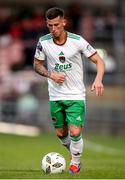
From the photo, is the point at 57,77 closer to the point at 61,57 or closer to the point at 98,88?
the point at 61,57

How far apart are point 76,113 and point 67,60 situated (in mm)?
855

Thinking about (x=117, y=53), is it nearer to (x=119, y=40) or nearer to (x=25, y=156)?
(x=119, y=40)

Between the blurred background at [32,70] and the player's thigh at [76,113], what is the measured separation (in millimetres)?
14410

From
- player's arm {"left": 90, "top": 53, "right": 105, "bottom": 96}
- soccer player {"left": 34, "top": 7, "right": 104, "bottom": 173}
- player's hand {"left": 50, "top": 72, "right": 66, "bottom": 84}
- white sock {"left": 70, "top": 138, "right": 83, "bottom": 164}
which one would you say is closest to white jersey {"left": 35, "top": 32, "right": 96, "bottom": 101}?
soccer player {"left": 34, "top": 7, "right": 104, "bottom": 173}

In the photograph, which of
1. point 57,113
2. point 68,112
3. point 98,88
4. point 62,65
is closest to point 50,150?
point 57,113

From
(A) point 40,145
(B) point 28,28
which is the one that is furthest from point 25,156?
(B) point 28,28

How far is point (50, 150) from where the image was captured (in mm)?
23859

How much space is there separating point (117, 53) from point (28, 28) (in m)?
3.12

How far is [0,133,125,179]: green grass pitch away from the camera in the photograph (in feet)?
48.9

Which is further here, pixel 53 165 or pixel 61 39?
pixel 61 39

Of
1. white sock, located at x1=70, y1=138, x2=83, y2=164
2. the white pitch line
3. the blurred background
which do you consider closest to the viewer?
white sock, located at x1=70, y1=138, x2=83, y2=164

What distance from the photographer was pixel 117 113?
31.0 metres

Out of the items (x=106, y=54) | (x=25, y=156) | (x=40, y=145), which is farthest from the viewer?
(x=106, y=54)

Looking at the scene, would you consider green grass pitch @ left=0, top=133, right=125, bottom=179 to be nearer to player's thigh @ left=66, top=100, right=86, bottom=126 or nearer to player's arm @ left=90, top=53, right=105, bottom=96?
player's thigh @ left=66, top=100, right=86, bottom=126
